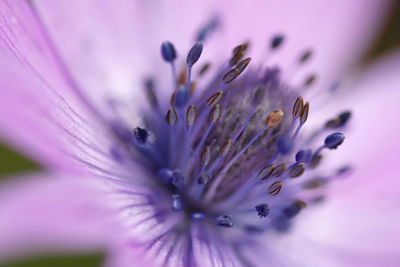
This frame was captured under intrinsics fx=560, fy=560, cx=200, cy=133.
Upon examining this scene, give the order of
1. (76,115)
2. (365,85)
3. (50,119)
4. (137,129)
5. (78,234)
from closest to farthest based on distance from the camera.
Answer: (78,234)
(50,119)
(76,115)
(137,129)
(365,85)

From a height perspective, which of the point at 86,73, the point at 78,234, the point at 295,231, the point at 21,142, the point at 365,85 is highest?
the point at 365,85

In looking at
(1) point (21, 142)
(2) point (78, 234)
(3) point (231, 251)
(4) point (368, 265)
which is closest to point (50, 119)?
(1) point (21, 142)

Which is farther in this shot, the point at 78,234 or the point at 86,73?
the point at 86,73

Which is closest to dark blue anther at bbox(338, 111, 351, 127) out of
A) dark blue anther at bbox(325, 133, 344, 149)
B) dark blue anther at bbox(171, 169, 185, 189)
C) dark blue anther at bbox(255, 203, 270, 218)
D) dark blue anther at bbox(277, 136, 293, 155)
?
dark blue anther at bbox(325, 133, 344, 149)

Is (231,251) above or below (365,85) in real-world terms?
below

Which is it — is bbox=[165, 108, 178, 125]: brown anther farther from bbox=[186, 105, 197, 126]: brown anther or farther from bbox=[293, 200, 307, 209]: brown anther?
bbox=[293, 200, 307, 209]: brown anther

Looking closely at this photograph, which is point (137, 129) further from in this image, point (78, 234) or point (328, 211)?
point (328, 211)

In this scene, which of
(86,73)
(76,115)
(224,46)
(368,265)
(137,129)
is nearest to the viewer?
(76,115)

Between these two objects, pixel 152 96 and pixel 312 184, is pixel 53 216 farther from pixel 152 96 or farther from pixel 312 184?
pixel 312 184
